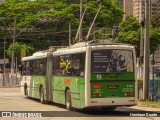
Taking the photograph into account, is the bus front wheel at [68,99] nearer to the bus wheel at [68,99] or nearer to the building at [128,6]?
the bus wheel at [68,99]

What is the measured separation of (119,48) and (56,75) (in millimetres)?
4821

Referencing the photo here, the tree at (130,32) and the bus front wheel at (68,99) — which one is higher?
the tree at (130,32)

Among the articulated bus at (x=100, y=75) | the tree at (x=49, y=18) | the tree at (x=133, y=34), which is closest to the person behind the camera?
the articulated bus at (x=100, y=75)

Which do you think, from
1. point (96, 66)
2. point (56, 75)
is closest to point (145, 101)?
point (56, 75)

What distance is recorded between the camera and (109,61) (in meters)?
18.1

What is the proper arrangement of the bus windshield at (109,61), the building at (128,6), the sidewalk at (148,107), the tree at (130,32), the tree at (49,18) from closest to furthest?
the bus windshield at (109,61)
the sidewalk at (148,107)
the tree at (130,32)
the building at (128,6)
the tree at (49,18)

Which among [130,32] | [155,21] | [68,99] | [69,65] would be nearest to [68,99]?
[68,99]

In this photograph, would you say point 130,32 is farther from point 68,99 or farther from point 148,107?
point 68,99

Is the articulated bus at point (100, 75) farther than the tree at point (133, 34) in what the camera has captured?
No

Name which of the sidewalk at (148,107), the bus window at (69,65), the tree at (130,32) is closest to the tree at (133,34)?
the tree at (130,32)

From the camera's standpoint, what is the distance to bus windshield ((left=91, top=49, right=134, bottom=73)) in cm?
1797

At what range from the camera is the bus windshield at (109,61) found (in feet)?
59.0

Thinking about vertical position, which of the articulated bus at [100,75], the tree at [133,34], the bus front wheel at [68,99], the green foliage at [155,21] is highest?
the green foliage at [155,21]

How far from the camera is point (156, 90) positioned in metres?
24.3
